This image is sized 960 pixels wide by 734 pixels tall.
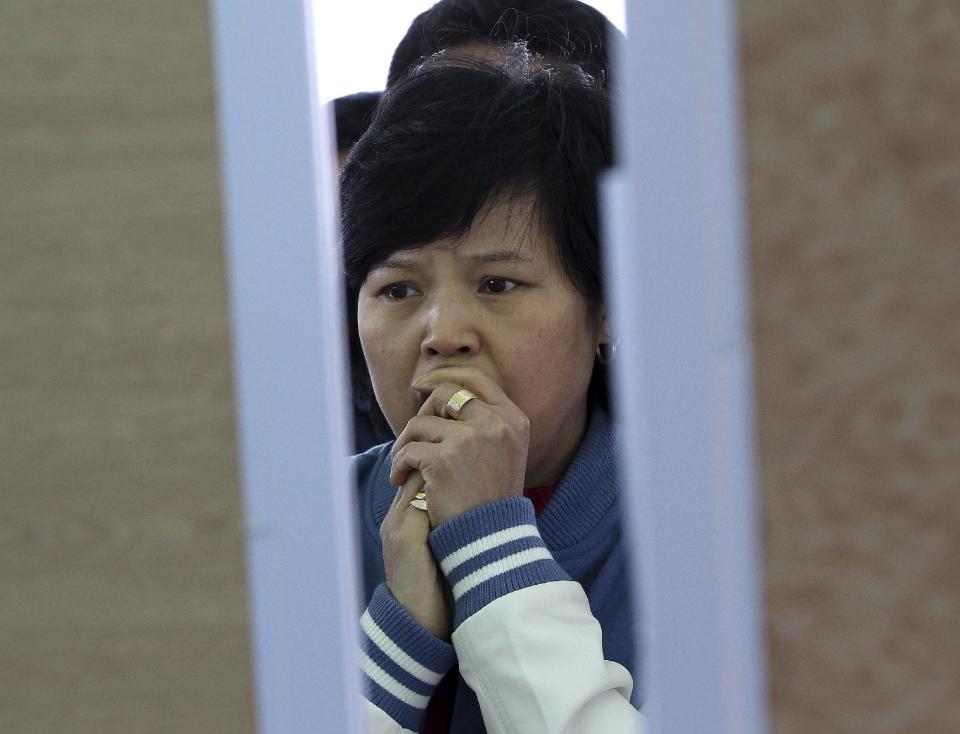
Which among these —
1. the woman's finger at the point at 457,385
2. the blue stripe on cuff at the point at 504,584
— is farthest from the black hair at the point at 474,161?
the blue stripe on cuff at the point at 504,584

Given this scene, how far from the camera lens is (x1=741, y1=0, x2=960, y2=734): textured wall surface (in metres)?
0.63

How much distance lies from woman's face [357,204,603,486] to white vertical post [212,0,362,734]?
55 cm

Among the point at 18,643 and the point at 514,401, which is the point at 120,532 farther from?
the point at 514,401

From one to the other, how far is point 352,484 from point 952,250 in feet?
3.30

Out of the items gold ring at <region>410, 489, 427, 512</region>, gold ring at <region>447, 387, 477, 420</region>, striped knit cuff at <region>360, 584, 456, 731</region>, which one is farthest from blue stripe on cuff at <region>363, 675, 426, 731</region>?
gold ring at <region>447, 387, 477, 420</region>

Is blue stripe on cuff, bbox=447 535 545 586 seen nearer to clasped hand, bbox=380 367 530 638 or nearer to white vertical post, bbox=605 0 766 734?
clasped hand, bbox=380 367 530 638

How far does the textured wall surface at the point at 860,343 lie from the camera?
63 cm

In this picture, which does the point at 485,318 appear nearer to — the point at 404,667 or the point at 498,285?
the point at 498,285

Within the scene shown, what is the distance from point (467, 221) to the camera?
4.21 ft

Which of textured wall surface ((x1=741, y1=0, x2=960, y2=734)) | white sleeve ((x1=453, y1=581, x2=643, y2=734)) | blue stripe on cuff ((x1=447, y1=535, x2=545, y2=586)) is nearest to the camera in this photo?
textured wall surface ((x1=741, y1=0, x2=960, y2=734))

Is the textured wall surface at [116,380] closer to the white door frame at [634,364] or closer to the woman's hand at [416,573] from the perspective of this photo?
the white door frame at [634,364]

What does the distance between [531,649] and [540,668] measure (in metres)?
0.02

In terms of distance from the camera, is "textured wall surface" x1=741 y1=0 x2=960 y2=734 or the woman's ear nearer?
"textured wall surface" x1=741 y1=0 x2=960 y2=734

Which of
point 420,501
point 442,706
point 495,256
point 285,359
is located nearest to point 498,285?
point 495,256
